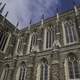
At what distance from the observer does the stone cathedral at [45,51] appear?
14961 millimetres

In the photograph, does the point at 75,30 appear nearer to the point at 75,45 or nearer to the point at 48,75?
the point at 75,45

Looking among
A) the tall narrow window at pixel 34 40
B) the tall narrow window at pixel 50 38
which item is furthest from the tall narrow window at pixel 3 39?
the tall narrow window at pixel 50 38

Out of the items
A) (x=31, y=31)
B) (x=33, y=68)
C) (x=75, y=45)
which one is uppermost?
(x=31, y=31)

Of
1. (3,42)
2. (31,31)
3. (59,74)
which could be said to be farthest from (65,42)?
(3,42)

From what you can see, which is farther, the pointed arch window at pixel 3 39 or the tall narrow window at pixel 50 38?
the pointed arch window at pixel 3 39

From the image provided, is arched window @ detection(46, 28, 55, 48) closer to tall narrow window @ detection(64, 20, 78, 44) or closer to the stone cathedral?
the stone cathedral

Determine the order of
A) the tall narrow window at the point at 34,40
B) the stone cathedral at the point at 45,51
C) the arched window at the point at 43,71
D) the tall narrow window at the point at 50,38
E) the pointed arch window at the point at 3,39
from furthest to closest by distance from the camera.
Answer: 1. the pointed arch window at the point at 3,39
2. the tall narrow window at the point at 34,40
3. the tall narrow window at the point at 50,38
4. the arched window at the point at 43,71
5. the stone cathedral at the point at 45,51

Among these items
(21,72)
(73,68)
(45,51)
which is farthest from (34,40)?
(73,68)

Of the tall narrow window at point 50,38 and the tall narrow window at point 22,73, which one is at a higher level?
→ the tall narrow window at point 50,38

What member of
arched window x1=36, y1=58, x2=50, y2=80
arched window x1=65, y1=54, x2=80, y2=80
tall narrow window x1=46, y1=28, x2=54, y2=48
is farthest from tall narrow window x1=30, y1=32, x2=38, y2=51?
arched window x1=65, y1=54, x2=80, y2=80

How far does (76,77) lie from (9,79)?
9933mm

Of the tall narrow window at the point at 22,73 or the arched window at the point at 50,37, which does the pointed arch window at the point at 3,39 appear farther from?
the arched window at the point at 50,37

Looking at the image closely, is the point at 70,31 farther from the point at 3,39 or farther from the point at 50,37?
the point at 3,39

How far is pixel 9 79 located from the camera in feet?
58.5
